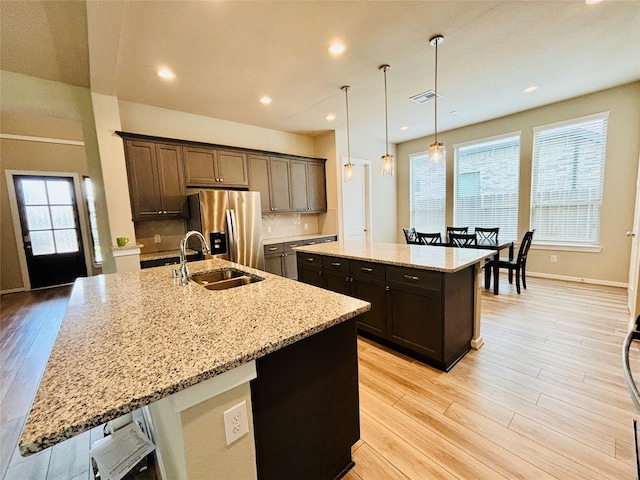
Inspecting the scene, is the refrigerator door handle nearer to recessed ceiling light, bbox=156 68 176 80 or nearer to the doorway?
recessed ceiling light, bbox=156 68 176 80

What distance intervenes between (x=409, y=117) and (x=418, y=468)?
4.78 m

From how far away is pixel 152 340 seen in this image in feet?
3.30

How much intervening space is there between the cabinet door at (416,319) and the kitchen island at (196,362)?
3.49 feet

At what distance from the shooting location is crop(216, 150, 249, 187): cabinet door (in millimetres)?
4102

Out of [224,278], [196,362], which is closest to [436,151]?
[224,278]

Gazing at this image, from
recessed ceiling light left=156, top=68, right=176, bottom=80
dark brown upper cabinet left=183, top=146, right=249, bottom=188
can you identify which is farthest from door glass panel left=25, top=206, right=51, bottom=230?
recessed ceiling light left=156, top=68, right=176, bottom=80

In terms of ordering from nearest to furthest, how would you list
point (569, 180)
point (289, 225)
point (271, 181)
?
point (569, 180) → point (271, 181) → point (289, 225)

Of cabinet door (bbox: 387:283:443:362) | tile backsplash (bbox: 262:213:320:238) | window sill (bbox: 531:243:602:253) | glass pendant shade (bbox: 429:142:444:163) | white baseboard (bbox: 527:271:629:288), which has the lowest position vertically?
white baseboard (bbox: 527:271:629:288)

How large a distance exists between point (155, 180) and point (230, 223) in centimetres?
109

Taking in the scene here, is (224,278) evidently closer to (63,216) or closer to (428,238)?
(428,238)

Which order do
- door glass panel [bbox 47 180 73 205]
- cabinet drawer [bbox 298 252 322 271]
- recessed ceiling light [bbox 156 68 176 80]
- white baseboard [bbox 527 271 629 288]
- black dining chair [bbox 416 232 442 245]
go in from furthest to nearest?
1. door glass panel [bbox 47 180 73 205]
2. black dining chair [bbox 416 232 442 245]
3. white baseboard [bbox 527 271 629 288]
4. cabinet drawer [bbox 298 252 322 271]
5. recessed ceiling light [bbox 156 68 176 80]

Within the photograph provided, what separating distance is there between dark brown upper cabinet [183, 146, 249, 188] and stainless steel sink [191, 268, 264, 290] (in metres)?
2.11

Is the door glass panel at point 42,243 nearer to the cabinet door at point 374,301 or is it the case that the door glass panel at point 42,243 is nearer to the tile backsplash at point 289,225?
the tile backsplash at point 289,225

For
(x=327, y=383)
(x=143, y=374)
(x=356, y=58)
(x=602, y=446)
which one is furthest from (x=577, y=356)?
(x=356, y=58)
